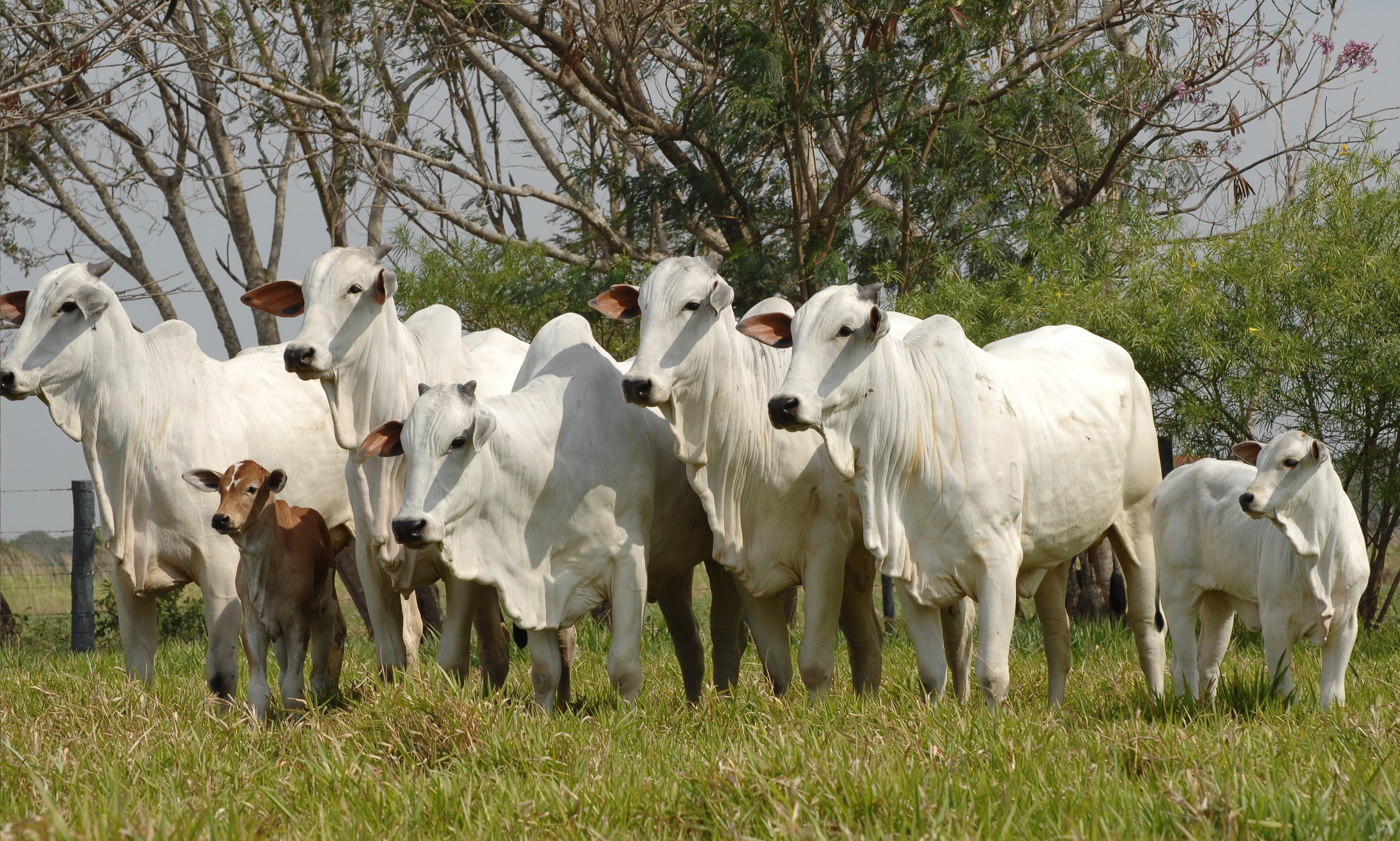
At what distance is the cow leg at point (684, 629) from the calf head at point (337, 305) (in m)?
1.98

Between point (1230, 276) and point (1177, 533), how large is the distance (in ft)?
11.4

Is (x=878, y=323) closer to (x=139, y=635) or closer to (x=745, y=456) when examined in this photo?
(x=745, y=456)

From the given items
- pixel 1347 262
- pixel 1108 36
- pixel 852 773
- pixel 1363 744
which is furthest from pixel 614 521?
pixel 1108 36

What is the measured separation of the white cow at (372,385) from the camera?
597cm

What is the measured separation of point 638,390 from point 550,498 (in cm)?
68

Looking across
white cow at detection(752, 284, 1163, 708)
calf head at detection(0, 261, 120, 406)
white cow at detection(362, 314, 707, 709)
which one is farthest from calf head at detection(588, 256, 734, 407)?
calf head at detection(0, 261, 120, 406)

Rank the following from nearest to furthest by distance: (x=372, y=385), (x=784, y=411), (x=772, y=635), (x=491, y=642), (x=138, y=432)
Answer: (x=784, y=411) < (x=372, y=385) < (x=772, y=635) < (x=138, y=432) < (x=491, y=642)

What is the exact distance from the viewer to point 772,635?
644 cm

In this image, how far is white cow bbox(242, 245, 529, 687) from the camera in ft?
19.6

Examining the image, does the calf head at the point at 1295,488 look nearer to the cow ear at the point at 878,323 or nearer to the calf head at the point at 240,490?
the cow ear at the point at 878,323

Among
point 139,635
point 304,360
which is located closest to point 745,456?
point 304,360

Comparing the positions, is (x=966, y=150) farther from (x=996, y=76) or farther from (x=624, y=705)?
(x=624, y=705)

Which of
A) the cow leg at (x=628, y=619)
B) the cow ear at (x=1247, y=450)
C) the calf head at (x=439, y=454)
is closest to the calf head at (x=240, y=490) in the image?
the calf head at (x=439, y=454)

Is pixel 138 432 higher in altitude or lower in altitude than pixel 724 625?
higher
